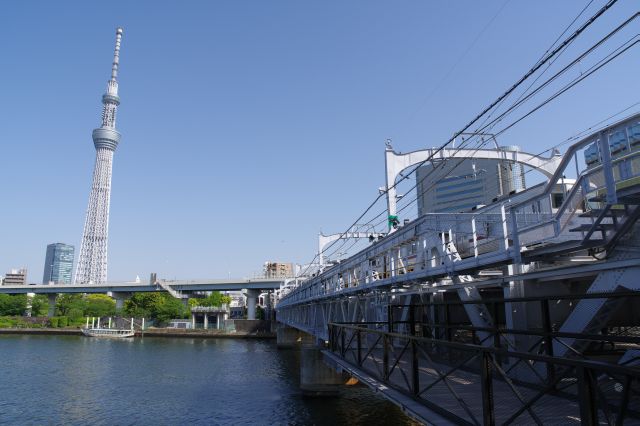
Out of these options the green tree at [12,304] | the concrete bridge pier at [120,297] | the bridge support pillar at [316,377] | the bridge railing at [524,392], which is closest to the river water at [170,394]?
the bridge support pillar at [316,377]

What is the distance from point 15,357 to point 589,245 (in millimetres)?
62088

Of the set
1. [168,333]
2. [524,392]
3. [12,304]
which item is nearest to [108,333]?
[168,333]

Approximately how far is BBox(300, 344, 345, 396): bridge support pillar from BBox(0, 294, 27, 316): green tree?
→ 4647 inches

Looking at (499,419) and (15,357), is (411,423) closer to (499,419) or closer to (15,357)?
(499,419)

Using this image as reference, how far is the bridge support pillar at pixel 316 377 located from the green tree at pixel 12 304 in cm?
11803

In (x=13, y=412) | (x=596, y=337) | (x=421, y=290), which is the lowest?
(x=13, y=412)

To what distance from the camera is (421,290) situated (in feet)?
53.3

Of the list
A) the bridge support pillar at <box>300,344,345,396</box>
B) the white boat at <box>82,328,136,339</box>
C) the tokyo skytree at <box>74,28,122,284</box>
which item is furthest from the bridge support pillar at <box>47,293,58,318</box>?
the bridge support pillar at <box>300,344,345,396</box>

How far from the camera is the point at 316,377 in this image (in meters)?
28.7

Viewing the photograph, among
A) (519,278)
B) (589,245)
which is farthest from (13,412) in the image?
(589,245)

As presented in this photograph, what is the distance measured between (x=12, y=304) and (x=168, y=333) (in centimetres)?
5448

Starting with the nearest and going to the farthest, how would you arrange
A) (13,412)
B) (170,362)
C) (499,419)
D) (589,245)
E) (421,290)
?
(499,419), (589,245), (421,290), (13,412), (170,362)

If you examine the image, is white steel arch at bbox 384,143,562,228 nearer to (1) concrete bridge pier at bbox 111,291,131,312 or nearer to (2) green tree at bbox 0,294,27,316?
(1) concrete bridge pier at bbox 111,291,131,312

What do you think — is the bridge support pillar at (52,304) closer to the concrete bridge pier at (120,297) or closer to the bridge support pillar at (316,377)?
the concrete bridge pier at (120,297)
